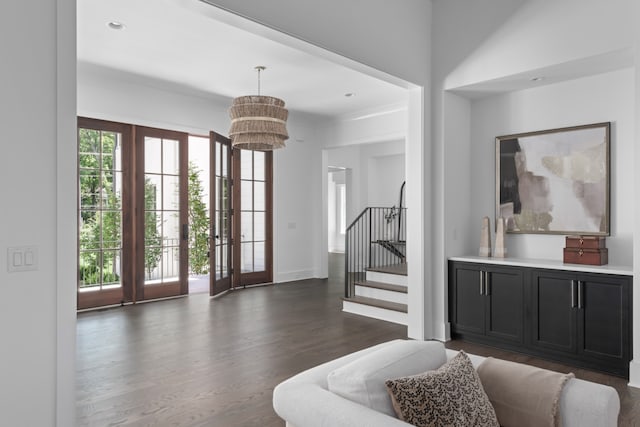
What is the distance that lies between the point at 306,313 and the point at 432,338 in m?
1.75

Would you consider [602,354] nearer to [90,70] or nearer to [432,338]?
[432,338]

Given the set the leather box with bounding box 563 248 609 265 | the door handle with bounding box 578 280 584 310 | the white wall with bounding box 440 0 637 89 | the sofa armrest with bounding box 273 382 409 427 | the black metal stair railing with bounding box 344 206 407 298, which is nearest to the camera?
the sofa armrest with bounding box 273 382 409 427

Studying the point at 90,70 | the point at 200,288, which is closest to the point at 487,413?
the point at 90,70

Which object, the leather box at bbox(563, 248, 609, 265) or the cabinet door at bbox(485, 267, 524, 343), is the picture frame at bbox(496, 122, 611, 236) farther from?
the cabinet door at bbox(485, 267, 524, 343)

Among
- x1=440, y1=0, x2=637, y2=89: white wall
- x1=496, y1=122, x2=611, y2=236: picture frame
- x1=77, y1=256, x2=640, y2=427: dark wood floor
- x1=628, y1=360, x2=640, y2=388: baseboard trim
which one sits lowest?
x1=77, y1=256, x2=640, y2=427: dark wood floor

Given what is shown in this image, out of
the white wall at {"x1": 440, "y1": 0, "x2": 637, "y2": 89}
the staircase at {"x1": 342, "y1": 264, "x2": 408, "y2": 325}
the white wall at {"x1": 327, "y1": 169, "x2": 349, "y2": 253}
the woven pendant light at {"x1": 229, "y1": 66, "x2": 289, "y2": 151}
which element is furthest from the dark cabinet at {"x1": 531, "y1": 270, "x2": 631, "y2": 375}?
the white wall at {"x1": 327, "y1": 169, "x2": 349, "y2": 253}

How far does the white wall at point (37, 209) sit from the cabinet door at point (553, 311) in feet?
12.3

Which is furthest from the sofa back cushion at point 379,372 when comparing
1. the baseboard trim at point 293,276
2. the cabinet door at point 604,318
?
the baseboard trim at point 293,276

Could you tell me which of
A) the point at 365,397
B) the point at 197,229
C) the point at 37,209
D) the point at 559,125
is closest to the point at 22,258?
the point at 37,209

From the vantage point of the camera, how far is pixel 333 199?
45.3 ft

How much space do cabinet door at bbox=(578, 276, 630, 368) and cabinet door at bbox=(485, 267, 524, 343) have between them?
0.52 metres

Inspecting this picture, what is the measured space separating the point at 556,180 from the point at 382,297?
8.42 feet

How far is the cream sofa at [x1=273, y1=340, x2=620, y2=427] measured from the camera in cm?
142

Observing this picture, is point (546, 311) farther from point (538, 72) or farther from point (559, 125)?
point (538, 72)
